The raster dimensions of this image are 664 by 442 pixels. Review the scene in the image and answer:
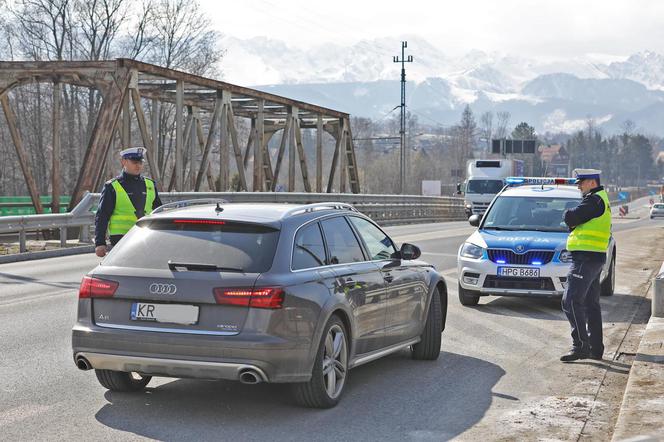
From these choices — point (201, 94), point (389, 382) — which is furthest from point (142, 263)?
point (201, 94)

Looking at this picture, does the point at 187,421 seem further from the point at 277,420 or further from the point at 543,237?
the point at 543,237

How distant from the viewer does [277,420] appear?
6395 mm

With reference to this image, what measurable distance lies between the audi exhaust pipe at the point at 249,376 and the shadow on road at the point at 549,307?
6484 millimetres

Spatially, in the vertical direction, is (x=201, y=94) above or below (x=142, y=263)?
above

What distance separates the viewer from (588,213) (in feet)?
30.0

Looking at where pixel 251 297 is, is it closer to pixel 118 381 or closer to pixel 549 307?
pixel 118 381

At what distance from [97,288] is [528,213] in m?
8.35

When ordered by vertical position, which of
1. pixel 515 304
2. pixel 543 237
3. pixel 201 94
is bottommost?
pixel 515 304

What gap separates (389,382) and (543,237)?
5581 mm

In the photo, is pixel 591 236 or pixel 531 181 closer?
pixel 591 236

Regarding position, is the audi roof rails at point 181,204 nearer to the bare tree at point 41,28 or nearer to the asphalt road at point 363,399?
the asphalt road at point 363,399

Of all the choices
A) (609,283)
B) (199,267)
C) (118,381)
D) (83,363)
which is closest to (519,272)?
(609,283)

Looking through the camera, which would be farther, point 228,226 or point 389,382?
point 389,382

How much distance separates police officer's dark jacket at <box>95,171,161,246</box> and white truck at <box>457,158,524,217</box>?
3833 cm
